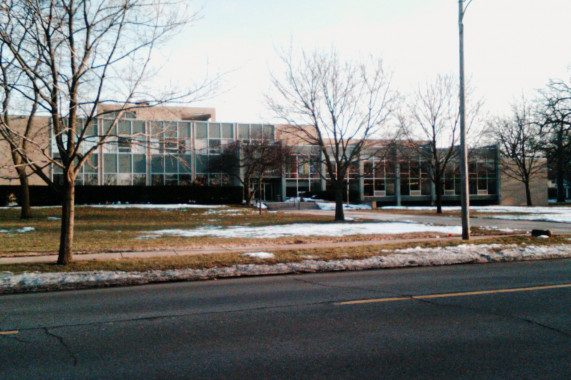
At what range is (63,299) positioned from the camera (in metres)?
7.82

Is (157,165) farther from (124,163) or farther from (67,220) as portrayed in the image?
(67,220)

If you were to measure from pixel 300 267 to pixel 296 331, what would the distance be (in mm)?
5296

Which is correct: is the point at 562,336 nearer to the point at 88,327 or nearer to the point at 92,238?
the point at 88,327

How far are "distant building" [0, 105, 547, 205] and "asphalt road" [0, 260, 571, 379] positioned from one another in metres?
19.0

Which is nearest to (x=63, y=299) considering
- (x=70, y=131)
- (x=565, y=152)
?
(x=70, y=131)

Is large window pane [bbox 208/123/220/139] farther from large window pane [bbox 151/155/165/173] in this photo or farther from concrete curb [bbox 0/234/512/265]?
concrete curb [bbox 0/234/512/265]

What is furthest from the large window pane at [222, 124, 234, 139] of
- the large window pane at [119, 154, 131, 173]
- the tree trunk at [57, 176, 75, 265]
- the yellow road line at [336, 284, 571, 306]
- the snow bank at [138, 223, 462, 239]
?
the yellow road line at [336, 284, 571, 306]

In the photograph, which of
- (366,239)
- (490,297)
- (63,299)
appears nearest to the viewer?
(490,297)

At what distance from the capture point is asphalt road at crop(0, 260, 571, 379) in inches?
170

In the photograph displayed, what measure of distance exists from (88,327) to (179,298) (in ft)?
6.53

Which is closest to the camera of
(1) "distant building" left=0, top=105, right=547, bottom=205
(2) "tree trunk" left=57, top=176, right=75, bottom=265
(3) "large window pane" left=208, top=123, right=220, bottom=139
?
(2) "tree trunk" left=57, top=176, right=75, bottom=265

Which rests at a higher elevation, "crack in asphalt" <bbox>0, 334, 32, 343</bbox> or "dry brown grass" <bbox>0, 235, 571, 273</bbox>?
"dry brown grass" <bbox>0, 235, 571, 273</bbox>

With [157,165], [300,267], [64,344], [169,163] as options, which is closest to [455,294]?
[300,267]

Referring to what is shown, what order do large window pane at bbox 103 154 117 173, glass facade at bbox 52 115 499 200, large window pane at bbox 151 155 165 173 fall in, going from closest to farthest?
glass facade at bbox 52 115 499 200
large window pane at bbox 103 154 117 173
large window pane at bbox 151 155 165 173
